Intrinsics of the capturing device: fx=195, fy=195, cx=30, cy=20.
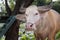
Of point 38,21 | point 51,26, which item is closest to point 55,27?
point 51,26

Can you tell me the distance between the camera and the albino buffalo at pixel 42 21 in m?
0.93

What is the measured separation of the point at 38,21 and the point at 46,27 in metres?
0.09

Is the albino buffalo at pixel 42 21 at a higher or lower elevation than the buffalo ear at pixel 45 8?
lower

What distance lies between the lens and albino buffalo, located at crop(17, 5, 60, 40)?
93 cm

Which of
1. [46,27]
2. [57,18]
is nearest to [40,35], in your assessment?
[46,27]

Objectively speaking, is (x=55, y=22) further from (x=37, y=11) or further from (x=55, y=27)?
(x=37, y=11)

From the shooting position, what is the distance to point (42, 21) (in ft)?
3.33

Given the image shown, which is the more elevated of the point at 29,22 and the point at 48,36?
the point at 29,22

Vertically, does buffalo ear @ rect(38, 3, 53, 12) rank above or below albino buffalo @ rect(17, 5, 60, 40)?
above

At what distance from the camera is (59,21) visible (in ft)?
3.58

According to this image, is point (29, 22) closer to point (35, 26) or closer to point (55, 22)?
point (35, 26)

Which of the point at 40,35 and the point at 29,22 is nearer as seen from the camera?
the point at 29,22

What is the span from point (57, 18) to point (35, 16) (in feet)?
0.63

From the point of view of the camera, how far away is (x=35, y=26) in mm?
934
